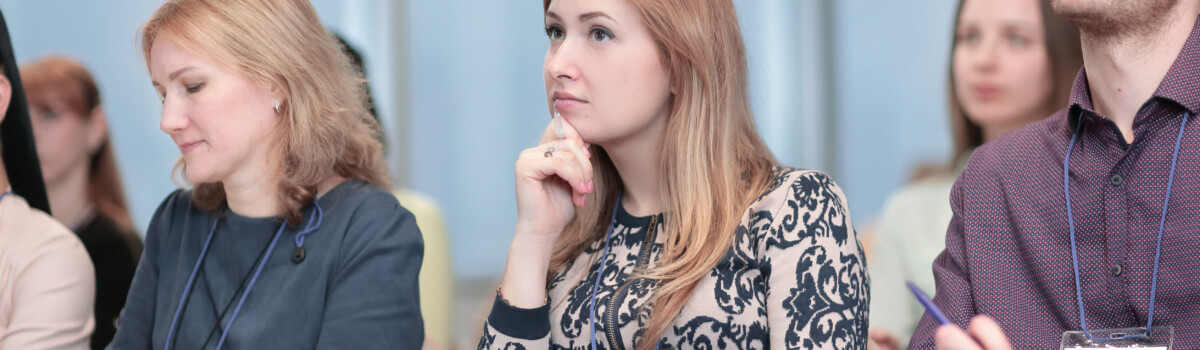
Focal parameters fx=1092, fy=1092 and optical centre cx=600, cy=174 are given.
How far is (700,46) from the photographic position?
1.92 m

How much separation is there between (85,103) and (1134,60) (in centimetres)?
265

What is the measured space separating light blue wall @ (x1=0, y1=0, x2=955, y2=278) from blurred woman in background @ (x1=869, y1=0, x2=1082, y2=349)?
179cm

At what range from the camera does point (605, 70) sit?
1.89 m

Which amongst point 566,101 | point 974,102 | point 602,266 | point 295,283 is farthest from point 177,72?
point 974,102

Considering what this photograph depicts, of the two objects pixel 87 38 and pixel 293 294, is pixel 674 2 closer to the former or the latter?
pixel 293 294

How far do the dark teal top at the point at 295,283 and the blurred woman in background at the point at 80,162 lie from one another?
2.29 ft

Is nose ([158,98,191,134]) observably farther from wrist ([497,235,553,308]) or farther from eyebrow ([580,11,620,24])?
eyebrow ([580,11,620,24])

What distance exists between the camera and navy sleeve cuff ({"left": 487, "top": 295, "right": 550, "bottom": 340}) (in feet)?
6.20

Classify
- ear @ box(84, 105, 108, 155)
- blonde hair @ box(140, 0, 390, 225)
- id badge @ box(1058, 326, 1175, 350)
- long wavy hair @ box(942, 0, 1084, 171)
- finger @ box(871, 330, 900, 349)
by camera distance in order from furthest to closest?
ear @ box(84, 105, 108, 155) → long wavy hair @ box(942, 0, 1084, 171) → finger @ box(871, 330, 900, 349) → blonde hair @ box(140, 0, 390, 225) → id badge @ box(1058, 326, 1175, 350)

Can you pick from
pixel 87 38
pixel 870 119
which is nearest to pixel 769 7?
pixel 870 119

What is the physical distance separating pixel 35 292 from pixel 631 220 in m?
1.15

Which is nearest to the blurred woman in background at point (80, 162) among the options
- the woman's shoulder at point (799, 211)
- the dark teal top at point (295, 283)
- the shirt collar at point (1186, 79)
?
the dark teal top at point (295, 283)

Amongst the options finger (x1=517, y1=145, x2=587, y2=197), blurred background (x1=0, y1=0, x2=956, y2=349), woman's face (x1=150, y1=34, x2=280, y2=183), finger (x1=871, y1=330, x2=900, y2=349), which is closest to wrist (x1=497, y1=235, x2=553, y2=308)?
finger (x1=517, y1=145, x2=587, y2=197)

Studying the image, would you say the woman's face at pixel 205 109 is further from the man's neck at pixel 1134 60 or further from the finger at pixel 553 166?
the man's neck at pixel 1134 60
